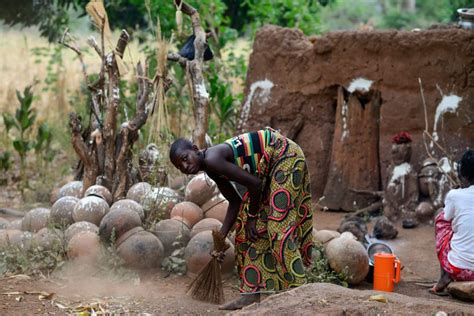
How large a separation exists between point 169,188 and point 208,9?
5.01 metres

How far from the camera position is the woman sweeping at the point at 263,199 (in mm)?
4887

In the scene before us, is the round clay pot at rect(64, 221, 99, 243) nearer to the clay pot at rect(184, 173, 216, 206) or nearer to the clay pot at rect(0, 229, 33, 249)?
the clay pot at rect(0, 229, 33, 249)

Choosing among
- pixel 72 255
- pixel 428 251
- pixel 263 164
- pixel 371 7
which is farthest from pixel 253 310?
pixel 371 7

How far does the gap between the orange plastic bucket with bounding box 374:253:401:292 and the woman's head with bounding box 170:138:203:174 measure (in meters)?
1.73

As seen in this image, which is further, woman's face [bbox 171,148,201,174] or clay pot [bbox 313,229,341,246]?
clay pot [bbox 313,229,341,246]

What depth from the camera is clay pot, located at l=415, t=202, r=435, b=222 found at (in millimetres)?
8094

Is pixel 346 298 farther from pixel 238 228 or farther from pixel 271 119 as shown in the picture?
pixel 271 119

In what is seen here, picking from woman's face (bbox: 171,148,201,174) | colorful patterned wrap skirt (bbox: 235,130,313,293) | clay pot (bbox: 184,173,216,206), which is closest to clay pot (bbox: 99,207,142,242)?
clay pot (bbox: 184,173,216,206)

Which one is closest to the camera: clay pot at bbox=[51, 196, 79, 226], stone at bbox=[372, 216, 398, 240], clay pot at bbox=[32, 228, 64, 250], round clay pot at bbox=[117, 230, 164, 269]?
round clay pot at bbox=[117, 230, 164, 269]

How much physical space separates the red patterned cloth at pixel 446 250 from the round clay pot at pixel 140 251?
2026 mm

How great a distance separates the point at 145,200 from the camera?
6.45 meters

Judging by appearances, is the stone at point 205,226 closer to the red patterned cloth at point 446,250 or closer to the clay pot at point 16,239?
the clay pot at point 16,239

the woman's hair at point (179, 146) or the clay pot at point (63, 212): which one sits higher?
the woman's hair at point (179, 146)

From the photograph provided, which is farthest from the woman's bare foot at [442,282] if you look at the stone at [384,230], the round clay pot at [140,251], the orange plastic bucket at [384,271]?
the round clay pot at [140,251]
